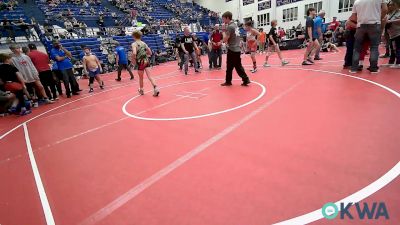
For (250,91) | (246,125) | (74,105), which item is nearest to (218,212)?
(246,125)

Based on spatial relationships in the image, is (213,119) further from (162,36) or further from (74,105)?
(162,36)

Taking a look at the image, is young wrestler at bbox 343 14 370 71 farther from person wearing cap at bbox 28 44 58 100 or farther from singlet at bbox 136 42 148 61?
Result: person wearing cap at bbox 28 44 58 100

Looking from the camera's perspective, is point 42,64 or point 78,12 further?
point 78,12

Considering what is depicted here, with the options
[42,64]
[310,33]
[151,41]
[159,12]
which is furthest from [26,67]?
[159,12]

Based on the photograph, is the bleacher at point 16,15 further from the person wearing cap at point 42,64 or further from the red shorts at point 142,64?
the red shorts at point 142,64

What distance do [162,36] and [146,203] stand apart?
2088 cm

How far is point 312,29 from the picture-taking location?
352 inches

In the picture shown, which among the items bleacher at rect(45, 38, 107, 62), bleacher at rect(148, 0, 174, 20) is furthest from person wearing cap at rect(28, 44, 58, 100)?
bleacher at rect(148, 0, 174, 20)

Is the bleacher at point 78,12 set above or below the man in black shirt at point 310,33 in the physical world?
above

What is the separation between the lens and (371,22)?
632 cm

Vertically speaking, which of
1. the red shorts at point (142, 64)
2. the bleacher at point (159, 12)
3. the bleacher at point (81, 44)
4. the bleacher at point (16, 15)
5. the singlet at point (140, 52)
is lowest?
the red shorts at point (142, 64)

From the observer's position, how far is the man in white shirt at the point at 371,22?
6258 millimetres

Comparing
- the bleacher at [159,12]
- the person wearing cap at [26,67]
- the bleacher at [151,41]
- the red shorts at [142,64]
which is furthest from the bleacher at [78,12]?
the red shorts at [142,64]

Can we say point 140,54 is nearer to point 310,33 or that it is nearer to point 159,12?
point 310,33
